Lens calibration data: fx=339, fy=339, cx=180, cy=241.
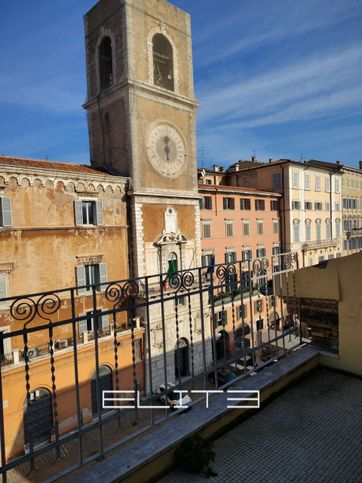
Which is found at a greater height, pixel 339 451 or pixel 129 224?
pixel 129 224

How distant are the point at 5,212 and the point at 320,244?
3519 cm

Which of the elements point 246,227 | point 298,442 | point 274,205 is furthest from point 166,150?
point 298,442

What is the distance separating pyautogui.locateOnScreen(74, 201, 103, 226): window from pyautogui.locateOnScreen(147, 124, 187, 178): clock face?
4.70 meters

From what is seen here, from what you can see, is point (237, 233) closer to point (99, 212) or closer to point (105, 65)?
point (99, 212)

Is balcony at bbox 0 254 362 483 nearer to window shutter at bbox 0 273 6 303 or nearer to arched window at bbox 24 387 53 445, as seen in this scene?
arched window at bbox 24 387 53 445

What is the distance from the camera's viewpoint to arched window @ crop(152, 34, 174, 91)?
858 inches

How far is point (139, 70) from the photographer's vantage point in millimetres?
20328

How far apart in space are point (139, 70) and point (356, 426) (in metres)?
21.1

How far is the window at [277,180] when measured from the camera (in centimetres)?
3609

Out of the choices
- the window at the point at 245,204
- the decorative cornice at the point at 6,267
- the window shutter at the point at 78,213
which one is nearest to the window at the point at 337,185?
the window at the point at 245,204

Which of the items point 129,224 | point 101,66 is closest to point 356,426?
point 129,224

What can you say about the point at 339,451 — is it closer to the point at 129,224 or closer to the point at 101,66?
the point at 129,224

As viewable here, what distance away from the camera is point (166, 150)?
21.9m

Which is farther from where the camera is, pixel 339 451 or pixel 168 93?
pixel 168 93
